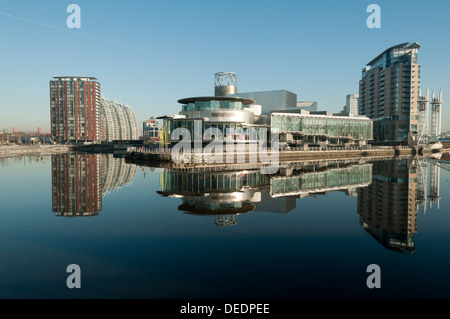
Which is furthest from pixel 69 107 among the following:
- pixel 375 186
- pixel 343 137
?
pixel 375 186

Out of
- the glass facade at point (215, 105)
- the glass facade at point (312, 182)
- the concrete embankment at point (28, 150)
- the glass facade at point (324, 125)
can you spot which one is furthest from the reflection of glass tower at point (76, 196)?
the concrete embankment at point (28, 150)

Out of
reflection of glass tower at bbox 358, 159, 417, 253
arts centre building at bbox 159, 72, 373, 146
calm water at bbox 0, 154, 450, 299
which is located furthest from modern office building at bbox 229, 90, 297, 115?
calm water at bbox 0, 154, 450, 299

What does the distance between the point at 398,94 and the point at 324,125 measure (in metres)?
69.7

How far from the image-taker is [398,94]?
6078 inches

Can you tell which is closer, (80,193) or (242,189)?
(80,193)

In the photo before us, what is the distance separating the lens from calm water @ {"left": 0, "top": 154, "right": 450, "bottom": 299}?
42.5ft

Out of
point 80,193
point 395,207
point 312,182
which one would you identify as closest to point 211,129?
point 312,182

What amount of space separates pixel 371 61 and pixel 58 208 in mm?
191001

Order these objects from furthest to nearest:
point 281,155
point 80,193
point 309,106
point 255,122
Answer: point 309,106 < point 255,122 < point 281,155 < point 80,193

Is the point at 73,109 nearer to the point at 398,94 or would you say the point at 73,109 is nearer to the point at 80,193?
the point at 80,193

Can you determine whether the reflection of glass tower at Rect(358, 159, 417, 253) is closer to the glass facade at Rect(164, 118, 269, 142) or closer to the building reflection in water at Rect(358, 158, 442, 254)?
the building reflection in water at Rect(358, 158, 442, 254)

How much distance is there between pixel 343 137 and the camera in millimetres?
118312
